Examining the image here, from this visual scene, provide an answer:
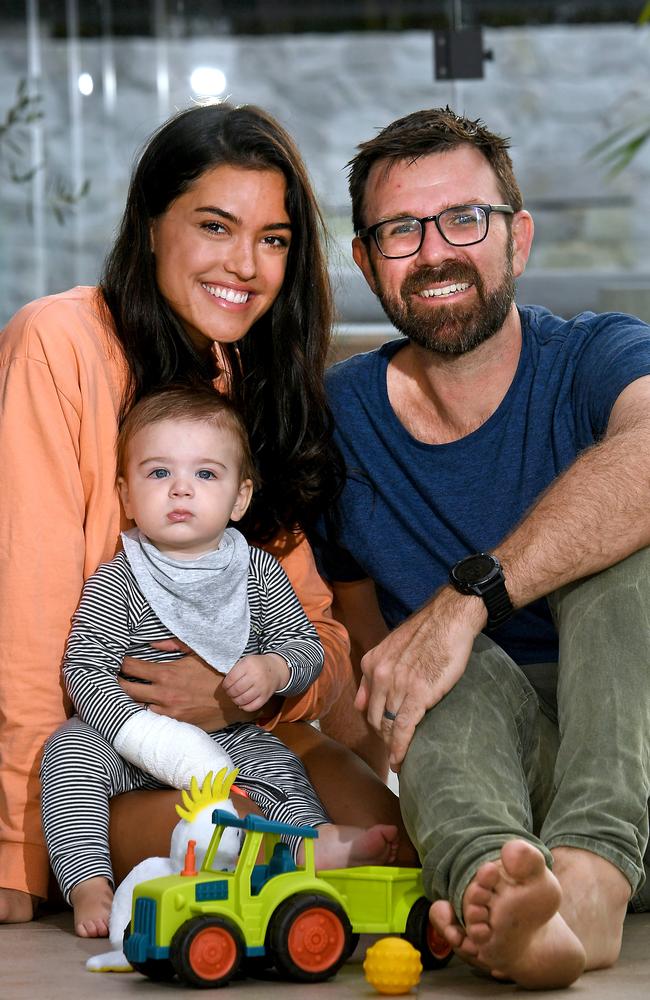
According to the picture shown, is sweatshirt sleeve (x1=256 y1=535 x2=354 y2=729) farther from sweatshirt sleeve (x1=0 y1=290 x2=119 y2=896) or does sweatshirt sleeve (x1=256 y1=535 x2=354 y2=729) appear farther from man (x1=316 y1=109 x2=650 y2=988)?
sweatshirt sleeve (x1=0 y1=290 x2=119 y2=896)

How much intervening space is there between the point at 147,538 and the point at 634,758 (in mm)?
821

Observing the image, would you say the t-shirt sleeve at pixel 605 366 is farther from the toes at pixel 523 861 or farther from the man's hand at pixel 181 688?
the toes at pixel 523 861

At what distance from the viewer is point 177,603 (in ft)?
6.57

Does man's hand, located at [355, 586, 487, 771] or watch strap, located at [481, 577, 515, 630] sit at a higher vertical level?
watch strap, located at [481, 577, 515, 630]

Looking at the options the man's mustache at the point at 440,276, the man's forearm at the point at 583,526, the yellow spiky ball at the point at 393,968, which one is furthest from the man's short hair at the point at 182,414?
the yellow spiky ball at the point at 393,968

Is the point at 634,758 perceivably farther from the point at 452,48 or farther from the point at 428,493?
the point at 452,48

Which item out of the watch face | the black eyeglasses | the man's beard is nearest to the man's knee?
the watch face

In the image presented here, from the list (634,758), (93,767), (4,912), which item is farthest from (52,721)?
(634,758)

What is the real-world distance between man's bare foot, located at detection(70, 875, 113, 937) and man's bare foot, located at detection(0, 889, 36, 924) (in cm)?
18

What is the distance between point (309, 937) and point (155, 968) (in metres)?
0.18

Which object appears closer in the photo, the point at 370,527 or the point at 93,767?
the point at 93,767

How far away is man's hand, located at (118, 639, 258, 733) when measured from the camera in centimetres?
198

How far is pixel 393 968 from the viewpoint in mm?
1460

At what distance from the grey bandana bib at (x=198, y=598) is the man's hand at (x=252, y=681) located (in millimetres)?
52
